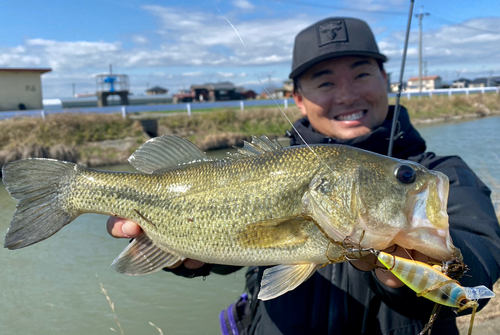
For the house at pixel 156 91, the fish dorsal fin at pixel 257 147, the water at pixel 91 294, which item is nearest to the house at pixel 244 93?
the house at pixel 156 91

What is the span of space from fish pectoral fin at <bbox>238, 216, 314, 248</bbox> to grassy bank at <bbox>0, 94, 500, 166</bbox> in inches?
495

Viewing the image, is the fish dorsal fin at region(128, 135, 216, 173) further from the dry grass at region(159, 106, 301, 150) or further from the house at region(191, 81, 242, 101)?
the house at region(191, 81, 242, 101)

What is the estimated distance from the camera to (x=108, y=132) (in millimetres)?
15906

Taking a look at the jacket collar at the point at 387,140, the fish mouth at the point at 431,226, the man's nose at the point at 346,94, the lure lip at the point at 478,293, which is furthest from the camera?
the man's nose at the point at 346,94

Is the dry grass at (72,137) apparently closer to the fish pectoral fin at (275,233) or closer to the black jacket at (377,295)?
the black jacket at (377,295)

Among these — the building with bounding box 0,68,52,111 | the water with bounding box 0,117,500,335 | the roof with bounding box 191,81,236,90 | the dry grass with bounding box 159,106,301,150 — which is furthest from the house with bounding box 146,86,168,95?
the water with bounding box 0,117,500,335

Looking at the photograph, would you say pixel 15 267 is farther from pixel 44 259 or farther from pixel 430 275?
pixel 430 275

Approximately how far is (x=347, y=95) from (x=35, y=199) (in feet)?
7.54

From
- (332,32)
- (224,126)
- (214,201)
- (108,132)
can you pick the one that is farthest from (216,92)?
(214,201)

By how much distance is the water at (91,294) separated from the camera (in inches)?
195

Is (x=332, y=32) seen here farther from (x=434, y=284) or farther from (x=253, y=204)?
(x=434, y=284)

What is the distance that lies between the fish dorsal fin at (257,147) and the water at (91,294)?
3420 mm

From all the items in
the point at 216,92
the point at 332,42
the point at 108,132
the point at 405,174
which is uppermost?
the point at 216,92

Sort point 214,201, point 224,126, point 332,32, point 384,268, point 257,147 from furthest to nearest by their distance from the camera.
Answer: point 224,126 → point 332,32 → point 257,147 → point 214,201 → point 384,268
